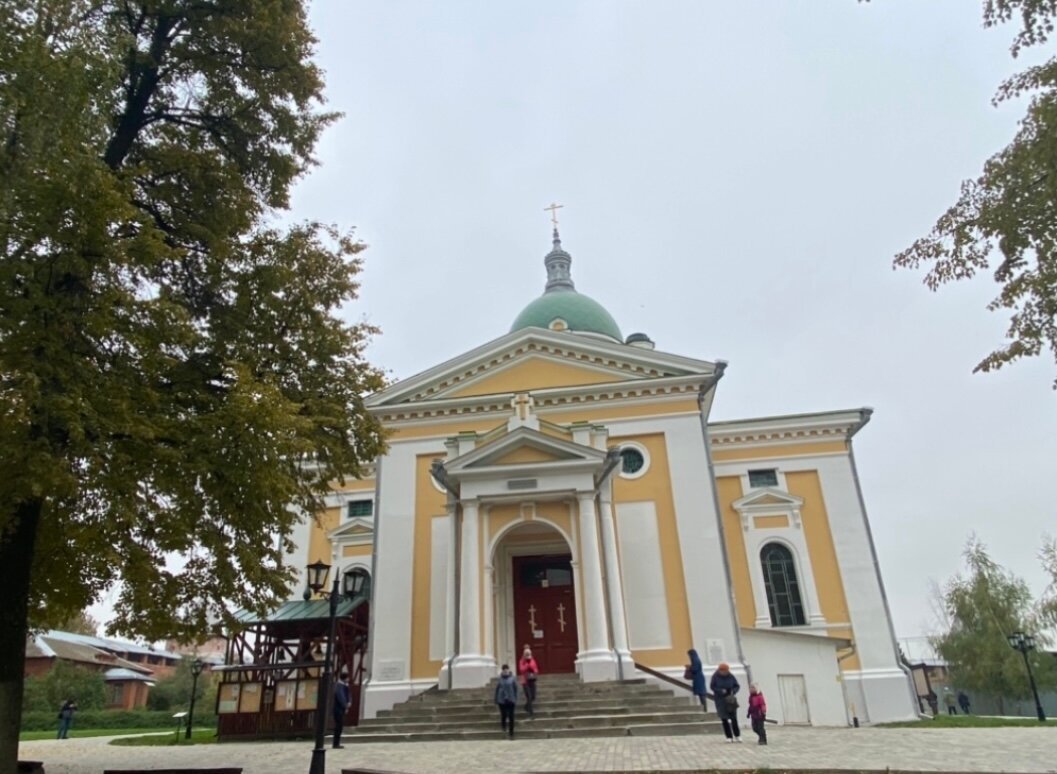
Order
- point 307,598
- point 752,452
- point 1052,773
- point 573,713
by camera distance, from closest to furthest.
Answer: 1. point 1052,773
2. point 573,713
3. point 307,598
4. point 752,452

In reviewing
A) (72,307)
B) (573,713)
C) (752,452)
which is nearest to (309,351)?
(72,307)

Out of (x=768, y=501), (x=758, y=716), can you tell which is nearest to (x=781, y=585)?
(x=768, y=501)

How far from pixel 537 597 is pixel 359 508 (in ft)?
28.2

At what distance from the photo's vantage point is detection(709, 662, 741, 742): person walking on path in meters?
12.9

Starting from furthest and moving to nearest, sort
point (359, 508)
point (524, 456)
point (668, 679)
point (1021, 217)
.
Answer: point (359, 508) → point (524, 456) → point (668, 679) → point (1021, 217)

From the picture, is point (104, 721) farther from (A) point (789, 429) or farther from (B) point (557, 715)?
(A) point (789, 429)

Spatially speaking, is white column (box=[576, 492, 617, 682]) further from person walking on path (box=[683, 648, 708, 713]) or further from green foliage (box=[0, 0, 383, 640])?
green foliage (box=[0, 0, 383, 640])

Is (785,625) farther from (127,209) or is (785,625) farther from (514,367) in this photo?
(127,209)

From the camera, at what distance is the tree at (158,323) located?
25.5 feet

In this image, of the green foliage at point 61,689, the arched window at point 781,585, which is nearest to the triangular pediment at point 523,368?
the arched window at point 781,585

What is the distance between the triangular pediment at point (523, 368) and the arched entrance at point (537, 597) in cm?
500

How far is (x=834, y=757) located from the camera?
9.61m

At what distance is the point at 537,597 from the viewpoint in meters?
19.6

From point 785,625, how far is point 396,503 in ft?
41.5
